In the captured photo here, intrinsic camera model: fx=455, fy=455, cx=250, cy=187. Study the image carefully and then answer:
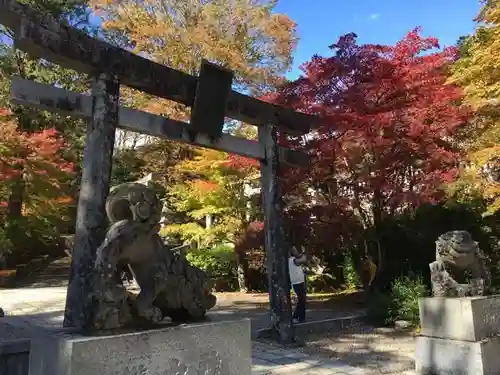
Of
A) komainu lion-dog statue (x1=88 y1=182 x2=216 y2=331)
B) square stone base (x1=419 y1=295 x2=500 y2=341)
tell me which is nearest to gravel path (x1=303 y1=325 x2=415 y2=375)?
square stone base (x1=419 y1=295 x2=500 y2=341)

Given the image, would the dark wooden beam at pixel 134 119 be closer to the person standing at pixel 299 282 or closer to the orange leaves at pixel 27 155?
the person standing at pixel 299 282

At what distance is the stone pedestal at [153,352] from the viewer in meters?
2.44

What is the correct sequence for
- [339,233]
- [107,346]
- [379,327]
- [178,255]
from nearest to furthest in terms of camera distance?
[107,346] < [178,255] < [379,327] < [339,233]

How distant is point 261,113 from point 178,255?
4.40 metres

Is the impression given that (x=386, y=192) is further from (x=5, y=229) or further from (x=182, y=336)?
(x=5, y=229)

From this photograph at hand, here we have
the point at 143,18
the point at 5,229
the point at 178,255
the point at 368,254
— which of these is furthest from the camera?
the point at 5,229

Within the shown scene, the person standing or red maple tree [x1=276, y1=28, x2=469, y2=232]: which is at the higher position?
red maple tree [x1=276, y1=28, x2=469, y2=232]

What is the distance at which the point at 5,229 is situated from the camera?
1695cm

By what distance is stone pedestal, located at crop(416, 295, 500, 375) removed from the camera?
4.98 meters

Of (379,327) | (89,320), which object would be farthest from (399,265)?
(89,320)

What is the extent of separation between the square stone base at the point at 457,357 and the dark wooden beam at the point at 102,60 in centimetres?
405

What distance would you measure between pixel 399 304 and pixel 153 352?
695cm

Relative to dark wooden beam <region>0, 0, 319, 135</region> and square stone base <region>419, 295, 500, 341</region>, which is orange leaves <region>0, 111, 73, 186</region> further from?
square stone base <region>419, 295, 500, 341</region>

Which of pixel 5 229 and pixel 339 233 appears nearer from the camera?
pixel 339 233
